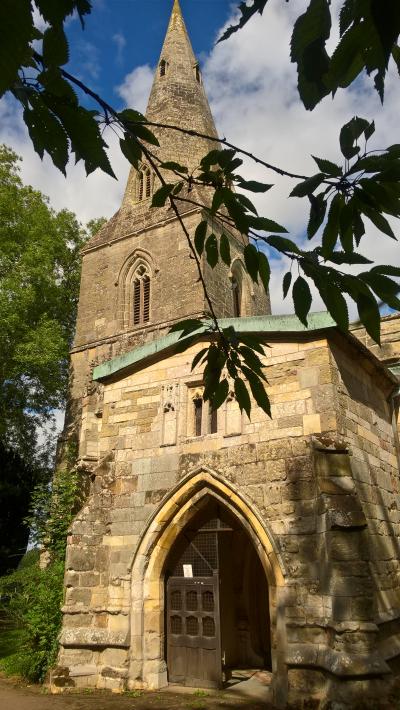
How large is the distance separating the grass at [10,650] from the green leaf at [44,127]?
10.4m

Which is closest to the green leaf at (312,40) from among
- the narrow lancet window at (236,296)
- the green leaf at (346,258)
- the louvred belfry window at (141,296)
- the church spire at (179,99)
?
the green leaf at (346,258)

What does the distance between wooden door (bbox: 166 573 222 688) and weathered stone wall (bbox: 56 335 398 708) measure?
39 cm

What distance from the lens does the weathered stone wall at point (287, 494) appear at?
21.1ft

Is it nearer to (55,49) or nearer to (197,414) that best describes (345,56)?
(55,49)

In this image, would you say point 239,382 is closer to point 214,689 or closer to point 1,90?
point 1,90

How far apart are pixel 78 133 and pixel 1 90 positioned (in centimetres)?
34

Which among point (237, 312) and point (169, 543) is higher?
point (237, 312)

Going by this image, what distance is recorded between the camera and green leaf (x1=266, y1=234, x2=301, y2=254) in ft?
5.55

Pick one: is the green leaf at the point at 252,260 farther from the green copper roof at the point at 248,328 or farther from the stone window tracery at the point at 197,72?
the stone window tracery at the point at 197,72

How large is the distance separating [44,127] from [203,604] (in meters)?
8.02

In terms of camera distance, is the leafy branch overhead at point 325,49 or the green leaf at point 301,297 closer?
the leafy branch overhead at point 325,49

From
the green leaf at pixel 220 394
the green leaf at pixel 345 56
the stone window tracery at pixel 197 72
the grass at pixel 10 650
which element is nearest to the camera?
the green leaf at pixel 345 56

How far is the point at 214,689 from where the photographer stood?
7.77 m

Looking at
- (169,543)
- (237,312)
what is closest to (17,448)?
(237,312)
